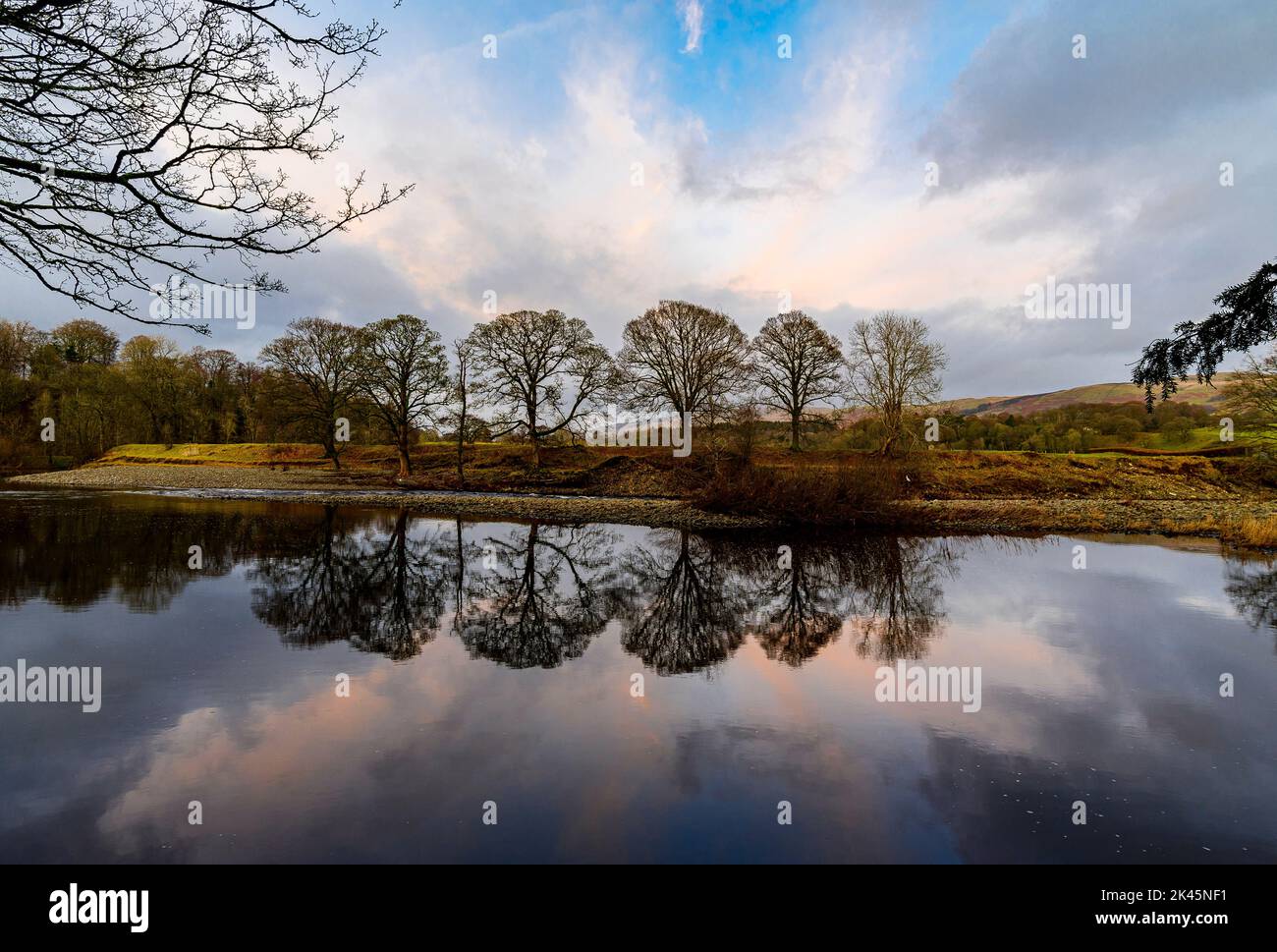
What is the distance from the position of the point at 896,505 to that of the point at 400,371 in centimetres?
3118

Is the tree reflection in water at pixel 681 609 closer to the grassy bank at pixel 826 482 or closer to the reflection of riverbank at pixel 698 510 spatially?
the reflection of riverbank at pixel 698 510

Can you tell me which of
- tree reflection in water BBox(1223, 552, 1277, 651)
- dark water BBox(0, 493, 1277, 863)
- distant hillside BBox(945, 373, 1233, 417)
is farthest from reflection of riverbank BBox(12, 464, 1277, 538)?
distant hillside BBox(945, 373, 1233, 417)

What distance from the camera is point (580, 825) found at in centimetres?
438

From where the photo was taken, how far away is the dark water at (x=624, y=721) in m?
4.34

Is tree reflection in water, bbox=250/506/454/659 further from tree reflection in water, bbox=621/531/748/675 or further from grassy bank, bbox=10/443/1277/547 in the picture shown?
grassy bank, bbox=10/443/1277/547

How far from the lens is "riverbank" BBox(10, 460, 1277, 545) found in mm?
23547

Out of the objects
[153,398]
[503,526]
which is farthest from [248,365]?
[503,526]

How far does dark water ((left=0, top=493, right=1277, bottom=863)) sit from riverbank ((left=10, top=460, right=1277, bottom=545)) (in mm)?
10281

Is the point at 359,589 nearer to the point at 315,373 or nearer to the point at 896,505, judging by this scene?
the point at 896,505

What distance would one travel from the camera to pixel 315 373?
43.3m

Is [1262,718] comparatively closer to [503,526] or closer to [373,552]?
[373,552]

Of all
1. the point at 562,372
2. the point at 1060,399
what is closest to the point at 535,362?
the point at 562,372

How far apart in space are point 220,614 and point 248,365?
75.4 metres

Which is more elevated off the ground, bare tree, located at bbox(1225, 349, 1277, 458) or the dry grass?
bare tree, located at bbox(1225, 349, 1277, 458)
